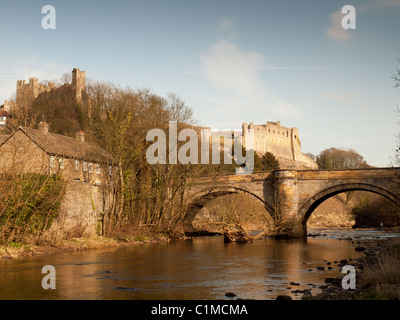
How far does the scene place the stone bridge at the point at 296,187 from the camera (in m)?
33.6

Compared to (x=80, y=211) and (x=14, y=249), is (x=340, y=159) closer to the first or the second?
(x=80, y=211)

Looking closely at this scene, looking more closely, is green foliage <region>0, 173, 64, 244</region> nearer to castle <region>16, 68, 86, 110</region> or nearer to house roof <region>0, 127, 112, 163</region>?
house roof <region>0, 127, 112, 163</region>

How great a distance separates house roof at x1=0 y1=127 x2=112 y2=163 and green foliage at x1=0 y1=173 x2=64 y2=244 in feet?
24.4

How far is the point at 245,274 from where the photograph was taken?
1727cm

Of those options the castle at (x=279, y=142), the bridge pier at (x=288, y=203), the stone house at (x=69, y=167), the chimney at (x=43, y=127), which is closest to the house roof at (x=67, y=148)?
the stone house at (x=69, y=167)

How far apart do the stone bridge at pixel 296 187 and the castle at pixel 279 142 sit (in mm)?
57941

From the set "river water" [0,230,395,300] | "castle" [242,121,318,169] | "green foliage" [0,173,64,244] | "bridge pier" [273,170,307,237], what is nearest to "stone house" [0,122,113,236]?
"green foliage" [0,173,64,244]

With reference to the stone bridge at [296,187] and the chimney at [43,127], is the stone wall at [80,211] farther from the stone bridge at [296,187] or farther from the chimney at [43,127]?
the stone bridge at [296,187]

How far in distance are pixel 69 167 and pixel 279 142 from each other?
8018 cm

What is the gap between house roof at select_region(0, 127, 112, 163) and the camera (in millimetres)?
32250
